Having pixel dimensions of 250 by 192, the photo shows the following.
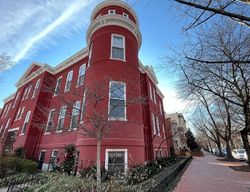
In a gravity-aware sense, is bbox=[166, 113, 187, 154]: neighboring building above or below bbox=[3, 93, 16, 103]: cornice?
below

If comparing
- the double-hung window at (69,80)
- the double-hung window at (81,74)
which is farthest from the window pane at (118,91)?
the double-hung window at (69,80)

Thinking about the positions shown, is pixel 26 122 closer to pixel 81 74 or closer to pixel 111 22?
pixel 81 74

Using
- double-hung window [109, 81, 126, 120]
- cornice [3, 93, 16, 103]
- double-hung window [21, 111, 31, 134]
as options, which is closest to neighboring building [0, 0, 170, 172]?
double-hung window [109, 81, 126, 120]

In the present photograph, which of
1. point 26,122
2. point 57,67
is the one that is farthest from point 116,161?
point 57,67

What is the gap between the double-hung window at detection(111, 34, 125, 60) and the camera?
38.7 feet

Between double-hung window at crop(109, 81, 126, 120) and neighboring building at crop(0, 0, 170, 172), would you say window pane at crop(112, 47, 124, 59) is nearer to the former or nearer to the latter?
neighboring building at crop(0, 0, 170, 172)

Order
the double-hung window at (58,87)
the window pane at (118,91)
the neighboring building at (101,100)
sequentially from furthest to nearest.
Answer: the window pane at (118,91) < the neighboring building at (101,100) < the double-hung window at (58,87)

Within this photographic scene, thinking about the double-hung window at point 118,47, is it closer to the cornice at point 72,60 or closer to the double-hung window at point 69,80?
the cornice at point 72,60

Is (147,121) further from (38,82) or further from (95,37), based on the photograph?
(38,82)

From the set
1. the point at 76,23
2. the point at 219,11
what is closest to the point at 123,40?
the point at 76,23

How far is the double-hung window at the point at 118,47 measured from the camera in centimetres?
1180

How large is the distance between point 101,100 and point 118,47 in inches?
250

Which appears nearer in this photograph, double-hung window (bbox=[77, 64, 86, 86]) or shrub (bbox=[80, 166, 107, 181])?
shrub (bbox=[80, 166, 107, 181])

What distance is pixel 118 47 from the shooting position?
12102 millimetres
